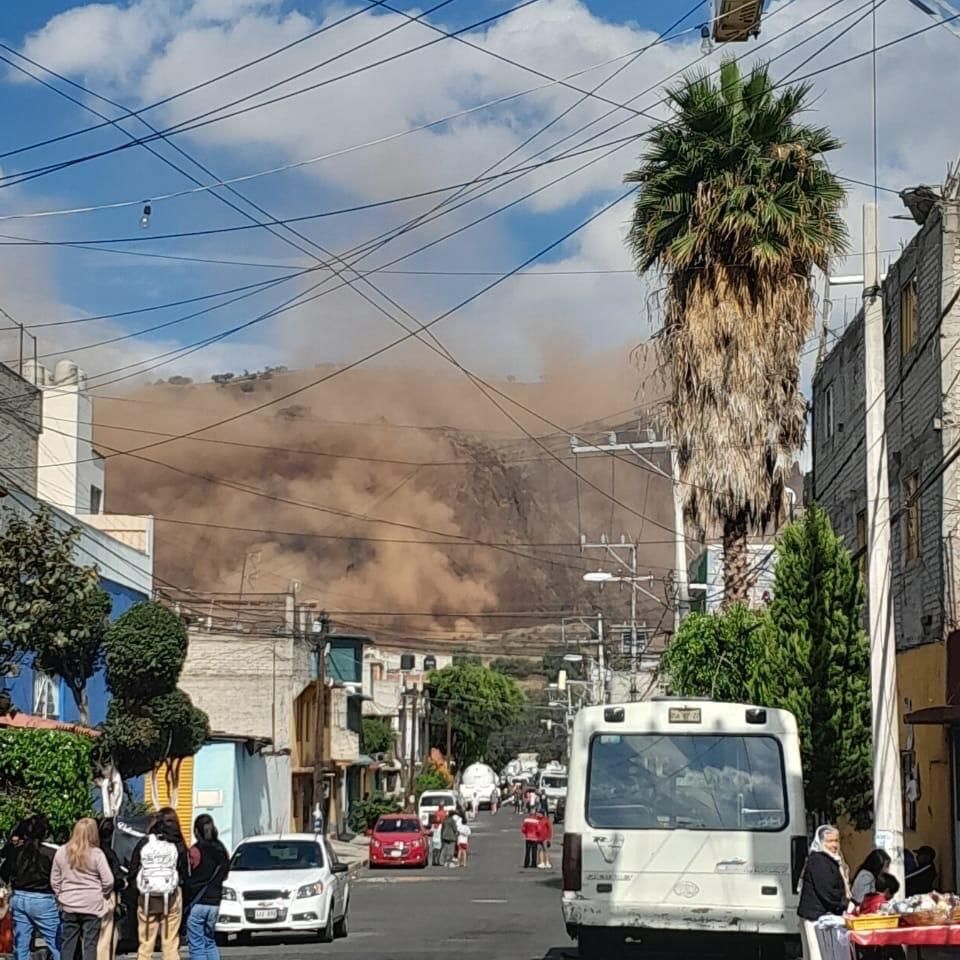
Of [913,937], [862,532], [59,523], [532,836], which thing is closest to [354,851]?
[532,836]

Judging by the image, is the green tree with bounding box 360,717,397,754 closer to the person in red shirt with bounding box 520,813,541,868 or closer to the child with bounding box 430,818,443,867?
the child with bounding box 430,818,443,867

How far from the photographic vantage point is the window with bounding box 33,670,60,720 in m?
33.0

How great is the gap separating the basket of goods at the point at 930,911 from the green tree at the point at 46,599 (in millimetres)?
12729

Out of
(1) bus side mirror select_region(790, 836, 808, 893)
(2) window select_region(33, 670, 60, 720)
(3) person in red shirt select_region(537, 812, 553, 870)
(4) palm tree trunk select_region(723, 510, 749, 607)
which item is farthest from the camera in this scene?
(3) person in red shirt select_region(537, 812, 553, 870)

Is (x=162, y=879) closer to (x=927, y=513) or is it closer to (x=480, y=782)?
(x=927, y=513)

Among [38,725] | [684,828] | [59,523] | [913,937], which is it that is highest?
[59,523]

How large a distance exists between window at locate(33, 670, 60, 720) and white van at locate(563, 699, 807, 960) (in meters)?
17.2

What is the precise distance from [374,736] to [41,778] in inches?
2575

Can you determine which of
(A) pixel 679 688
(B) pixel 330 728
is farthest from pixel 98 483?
(A) pixel 679 688

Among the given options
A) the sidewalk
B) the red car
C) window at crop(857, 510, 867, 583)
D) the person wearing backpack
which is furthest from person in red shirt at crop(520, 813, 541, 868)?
the person wearing backpack

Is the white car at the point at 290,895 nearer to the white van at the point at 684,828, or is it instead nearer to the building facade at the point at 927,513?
the white van at the point at 684,828

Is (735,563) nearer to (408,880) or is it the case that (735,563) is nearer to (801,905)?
(801,905)

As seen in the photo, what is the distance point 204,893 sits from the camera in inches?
612

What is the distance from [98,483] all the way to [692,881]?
154 ft
